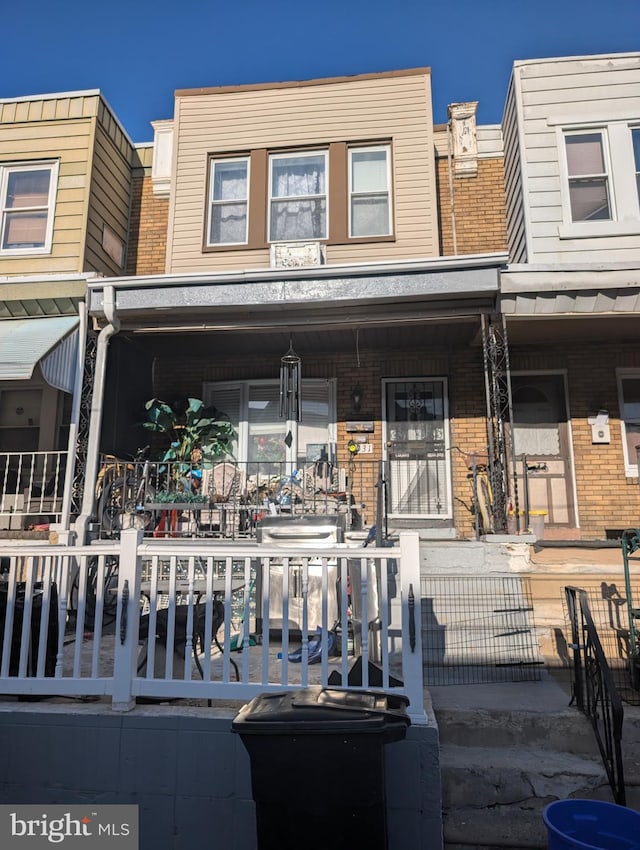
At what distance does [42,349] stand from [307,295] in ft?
10.6

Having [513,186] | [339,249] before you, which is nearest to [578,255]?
[513,186]

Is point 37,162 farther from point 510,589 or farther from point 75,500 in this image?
point 510,589

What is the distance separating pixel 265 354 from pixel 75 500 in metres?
3.51

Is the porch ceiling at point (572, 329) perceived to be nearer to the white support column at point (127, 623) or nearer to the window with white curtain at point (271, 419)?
the window with white curtain at point (271, 419)

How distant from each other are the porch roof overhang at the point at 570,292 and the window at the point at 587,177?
1468 mm

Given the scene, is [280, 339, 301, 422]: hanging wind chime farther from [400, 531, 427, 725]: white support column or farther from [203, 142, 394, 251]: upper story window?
[400, 531, 427, 725]: white support column

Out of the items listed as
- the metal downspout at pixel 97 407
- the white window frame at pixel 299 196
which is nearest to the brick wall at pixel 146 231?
the white window frame at pixel 299 196

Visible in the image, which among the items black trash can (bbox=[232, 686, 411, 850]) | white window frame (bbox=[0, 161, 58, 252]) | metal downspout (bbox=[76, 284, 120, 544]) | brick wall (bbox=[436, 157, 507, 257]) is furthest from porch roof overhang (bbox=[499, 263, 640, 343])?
white window frame (bbox=[0, 161, 58, 252])

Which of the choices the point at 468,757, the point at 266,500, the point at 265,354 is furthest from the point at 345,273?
the point at 468,757

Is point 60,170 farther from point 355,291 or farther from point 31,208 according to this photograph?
point 355,291

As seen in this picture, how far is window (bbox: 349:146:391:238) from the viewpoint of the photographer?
886cm

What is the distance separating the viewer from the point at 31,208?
876cm

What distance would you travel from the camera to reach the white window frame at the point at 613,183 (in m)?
7.84

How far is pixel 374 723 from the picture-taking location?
2359 mm
